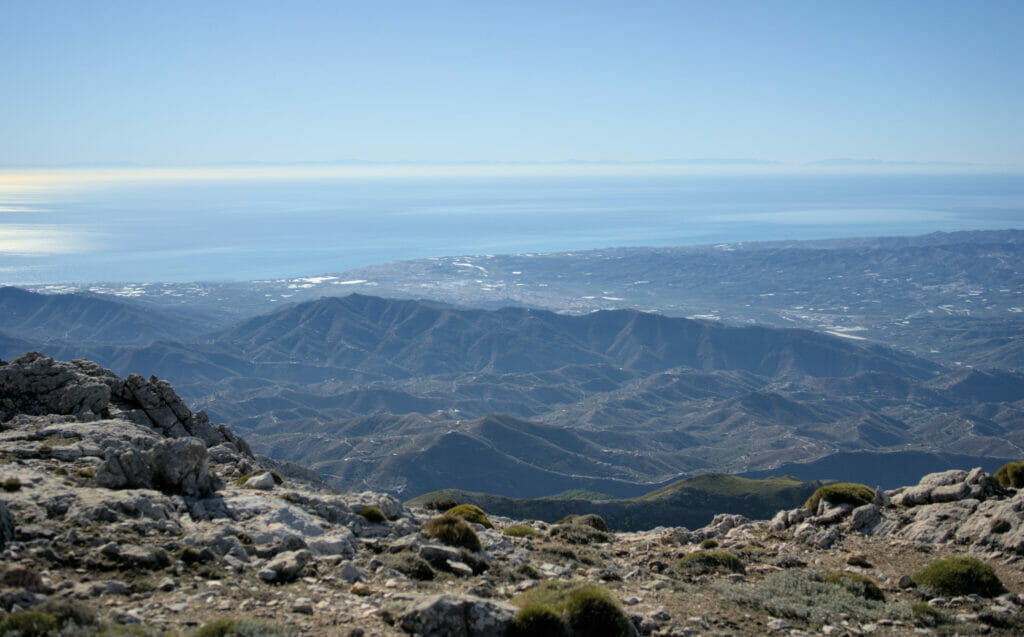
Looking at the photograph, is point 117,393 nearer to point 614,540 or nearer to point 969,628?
point 614,540

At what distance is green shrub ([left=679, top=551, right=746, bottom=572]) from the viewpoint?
20.9 m

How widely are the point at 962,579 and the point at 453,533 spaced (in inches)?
568

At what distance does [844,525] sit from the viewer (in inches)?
976

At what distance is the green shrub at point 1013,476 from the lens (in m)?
24.3

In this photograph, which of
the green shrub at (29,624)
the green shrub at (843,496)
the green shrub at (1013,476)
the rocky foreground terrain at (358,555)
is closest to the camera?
the green shrub at (29,624)

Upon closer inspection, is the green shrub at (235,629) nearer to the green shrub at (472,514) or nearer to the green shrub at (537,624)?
the green shrub at (537,624)

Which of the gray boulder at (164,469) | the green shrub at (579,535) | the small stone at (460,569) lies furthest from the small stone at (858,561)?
the gray boulder at (164,469)

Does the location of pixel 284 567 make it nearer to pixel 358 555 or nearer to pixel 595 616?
pixel 358 555

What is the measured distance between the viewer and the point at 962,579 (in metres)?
18.0

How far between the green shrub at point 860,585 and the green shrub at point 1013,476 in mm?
9557

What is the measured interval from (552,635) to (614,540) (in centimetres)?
1379

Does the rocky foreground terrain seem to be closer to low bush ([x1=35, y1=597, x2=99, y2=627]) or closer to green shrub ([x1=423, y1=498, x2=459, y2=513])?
low bush ([x1=35, y1=597, x2=99, y2=627])

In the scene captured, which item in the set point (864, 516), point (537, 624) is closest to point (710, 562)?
point (864, 516)

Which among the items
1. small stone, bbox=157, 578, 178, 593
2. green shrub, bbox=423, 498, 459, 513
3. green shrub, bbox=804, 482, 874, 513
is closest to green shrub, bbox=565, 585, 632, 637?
small stone, bbox=157, 578, 178, 593
